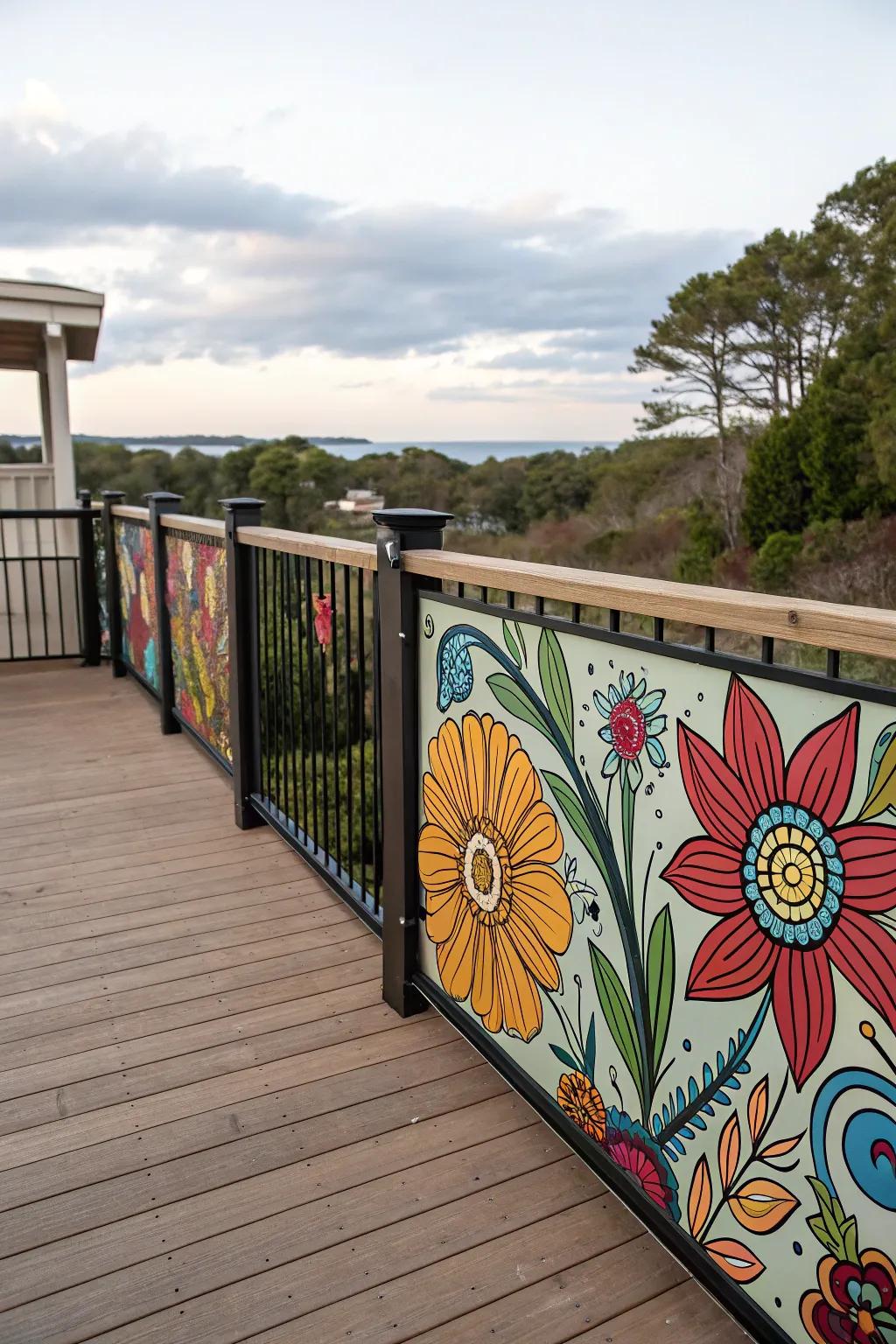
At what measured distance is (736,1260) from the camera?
140 cm

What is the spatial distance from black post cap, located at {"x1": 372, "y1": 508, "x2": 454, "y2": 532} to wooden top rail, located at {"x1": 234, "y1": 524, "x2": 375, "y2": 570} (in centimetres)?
17

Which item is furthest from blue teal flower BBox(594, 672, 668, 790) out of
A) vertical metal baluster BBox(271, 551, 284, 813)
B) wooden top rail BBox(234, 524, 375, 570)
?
vertical metal baluster BBox(271, 551, 284, 813)

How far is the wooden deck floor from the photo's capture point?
153 centimetres

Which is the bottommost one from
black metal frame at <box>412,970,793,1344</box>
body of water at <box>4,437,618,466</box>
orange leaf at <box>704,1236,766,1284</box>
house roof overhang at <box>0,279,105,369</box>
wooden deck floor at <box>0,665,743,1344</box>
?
wooden deck floor at <box>0,665,743,1344</box>

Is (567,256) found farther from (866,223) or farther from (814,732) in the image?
(814,732)

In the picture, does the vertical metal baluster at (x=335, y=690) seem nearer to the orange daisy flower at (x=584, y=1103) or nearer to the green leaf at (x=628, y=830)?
the orange daisy flower at (x=584, y=1103)

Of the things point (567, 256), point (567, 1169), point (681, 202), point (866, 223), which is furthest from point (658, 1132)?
point (567, 256)

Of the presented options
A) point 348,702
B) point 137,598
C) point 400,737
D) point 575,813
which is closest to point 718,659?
point 575,813

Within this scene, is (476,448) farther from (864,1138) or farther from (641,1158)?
(864,1138)

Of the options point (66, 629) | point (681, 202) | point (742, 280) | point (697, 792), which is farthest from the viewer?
point (681, 202)

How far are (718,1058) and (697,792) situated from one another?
0.39m

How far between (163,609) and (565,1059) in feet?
11.9

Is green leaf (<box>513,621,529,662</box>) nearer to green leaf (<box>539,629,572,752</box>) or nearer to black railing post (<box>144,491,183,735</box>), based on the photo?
green leaf (<box>539,629,572,752</box>)

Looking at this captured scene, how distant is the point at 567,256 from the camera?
48.9 metres
